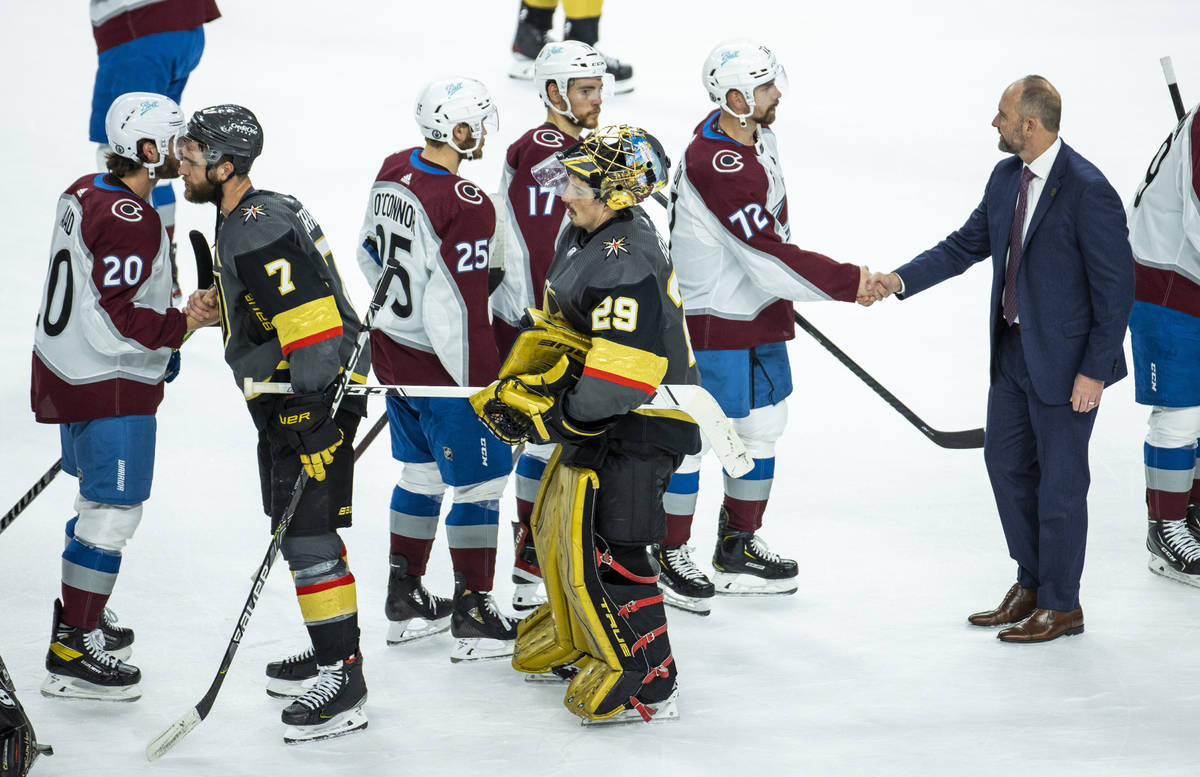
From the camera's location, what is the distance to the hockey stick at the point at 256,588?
10.8ft

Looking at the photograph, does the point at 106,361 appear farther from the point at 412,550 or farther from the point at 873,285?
the point at 873,285

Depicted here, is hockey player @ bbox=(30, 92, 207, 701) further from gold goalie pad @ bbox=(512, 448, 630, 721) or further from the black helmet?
gold goalie pad @ bbox=(512, 448, 630, 721)

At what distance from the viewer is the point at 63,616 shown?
12.0 feet

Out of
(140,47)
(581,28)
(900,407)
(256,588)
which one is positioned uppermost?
(581,28)

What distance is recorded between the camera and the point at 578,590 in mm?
3467

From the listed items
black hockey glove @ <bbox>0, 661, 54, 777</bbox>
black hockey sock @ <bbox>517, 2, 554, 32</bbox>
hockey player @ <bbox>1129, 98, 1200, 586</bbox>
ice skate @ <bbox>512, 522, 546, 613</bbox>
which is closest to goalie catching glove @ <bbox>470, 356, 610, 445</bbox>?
ice skate @ <bbox>512, 522, 546, 613</bbox>

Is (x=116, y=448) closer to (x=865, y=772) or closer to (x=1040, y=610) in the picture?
(x=865, y=772)

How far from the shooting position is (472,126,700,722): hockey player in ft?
10.8

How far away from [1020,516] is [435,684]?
177 centimetres

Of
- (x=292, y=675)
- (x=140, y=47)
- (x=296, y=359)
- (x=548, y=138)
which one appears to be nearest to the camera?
(x=296, y=359)

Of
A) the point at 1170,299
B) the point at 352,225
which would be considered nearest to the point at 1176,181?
the point at 1170,299

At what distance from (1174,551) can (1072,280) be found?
1183mm

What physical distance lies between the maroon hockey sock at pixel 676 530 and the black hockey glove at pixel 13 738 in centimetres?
204

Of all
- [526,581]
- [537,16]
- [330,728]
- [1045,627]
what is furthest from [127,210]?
[537,16]
